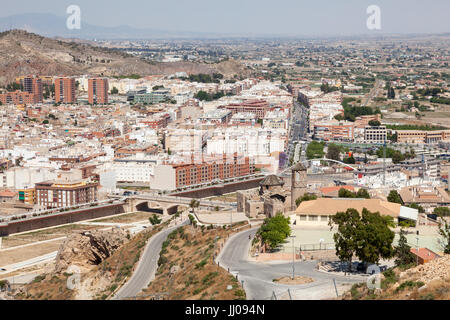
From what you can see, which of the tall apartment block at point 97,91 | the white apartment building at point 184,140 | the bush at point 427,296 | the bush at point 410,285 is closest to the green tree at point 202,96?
the tall apartment block at point 97,91

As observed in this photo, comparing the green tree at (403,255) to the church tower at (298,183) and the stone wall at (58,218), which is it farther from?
the stone wall at (58,218)

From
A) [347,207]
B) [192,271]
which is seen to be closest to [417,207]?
[347,207]

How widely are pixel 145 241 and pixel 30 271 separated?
3932 millimetres

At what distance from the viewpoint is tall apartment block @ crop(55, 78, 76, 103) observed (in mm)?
56281

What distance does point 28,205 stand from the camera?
2564 cm

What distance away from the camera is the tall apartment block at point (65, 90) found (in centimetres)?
5628

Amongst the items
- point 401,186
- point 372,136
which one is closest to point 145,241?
point 401,186

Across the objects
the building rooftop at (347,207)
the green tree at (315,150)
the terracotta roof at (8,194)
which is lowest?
the terracotta roof at (8,194)

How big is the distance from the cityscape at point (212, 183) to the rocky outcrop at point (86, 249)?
28mm

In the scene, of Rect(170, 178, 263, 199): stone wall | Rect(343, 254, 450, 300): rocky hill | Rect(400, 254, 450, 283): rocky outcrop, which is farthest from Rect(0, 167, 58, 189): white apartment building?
Rect(400, 254, 450, 283): rocky outcrop

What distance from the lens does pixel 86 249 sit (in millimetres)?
16688

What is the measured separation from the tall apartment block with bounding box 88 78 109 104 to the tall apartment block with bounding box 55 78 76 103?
1.60 m

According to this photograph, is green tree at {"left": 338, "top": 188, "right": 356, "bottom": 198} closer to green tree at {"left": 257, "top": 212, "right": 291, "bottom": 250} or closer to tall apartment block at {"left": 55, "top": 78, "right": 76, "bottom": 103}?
green tree at {"left": 257, "top": 212, "right": 291, "bottom": 250}
